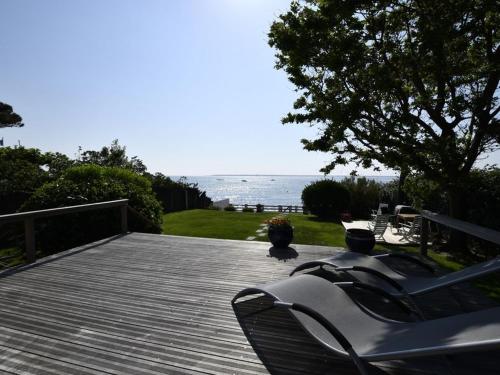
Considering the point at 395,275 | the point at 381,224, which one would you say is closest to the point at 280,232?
the point at 395,275

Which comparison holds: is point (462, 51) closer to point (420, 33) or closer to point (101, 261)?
point (420, 33)

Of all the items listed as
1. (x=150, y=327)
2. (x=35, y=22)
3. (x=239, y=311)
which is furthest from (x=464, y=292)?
(x=35, y=22)

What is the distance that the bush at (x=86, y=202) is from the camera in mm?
8953

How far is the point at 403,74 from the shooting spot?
8.91 m

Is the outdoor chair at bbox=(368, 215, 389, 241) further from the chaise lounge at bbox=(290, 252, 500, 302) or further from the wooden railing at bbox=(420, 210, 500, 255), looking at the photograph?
the chaise lounge at bbox=(290, 252, 500, 302)

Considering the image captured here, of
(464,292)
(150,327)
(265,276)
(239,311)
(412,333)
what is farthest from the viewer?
(265,276)

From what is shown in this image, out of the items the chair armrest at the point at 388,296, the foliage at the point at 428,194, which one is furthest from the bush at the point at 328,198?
the chair armrest at the point at 388,296

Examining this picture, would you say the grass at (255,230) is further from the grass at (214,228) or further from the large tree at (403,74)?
the large tree at (403,74)

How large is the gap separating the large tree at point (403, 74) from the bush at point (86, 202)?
5.91 m

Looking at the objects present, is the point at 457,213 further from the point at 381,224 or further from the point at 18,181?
the point at 18,181

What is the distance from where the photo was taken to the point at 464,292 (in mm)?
5078

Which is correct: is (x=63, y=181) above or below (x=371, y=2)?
below

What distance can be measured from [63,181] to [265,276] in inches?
285

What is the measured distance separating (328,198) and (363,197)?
2.33m
